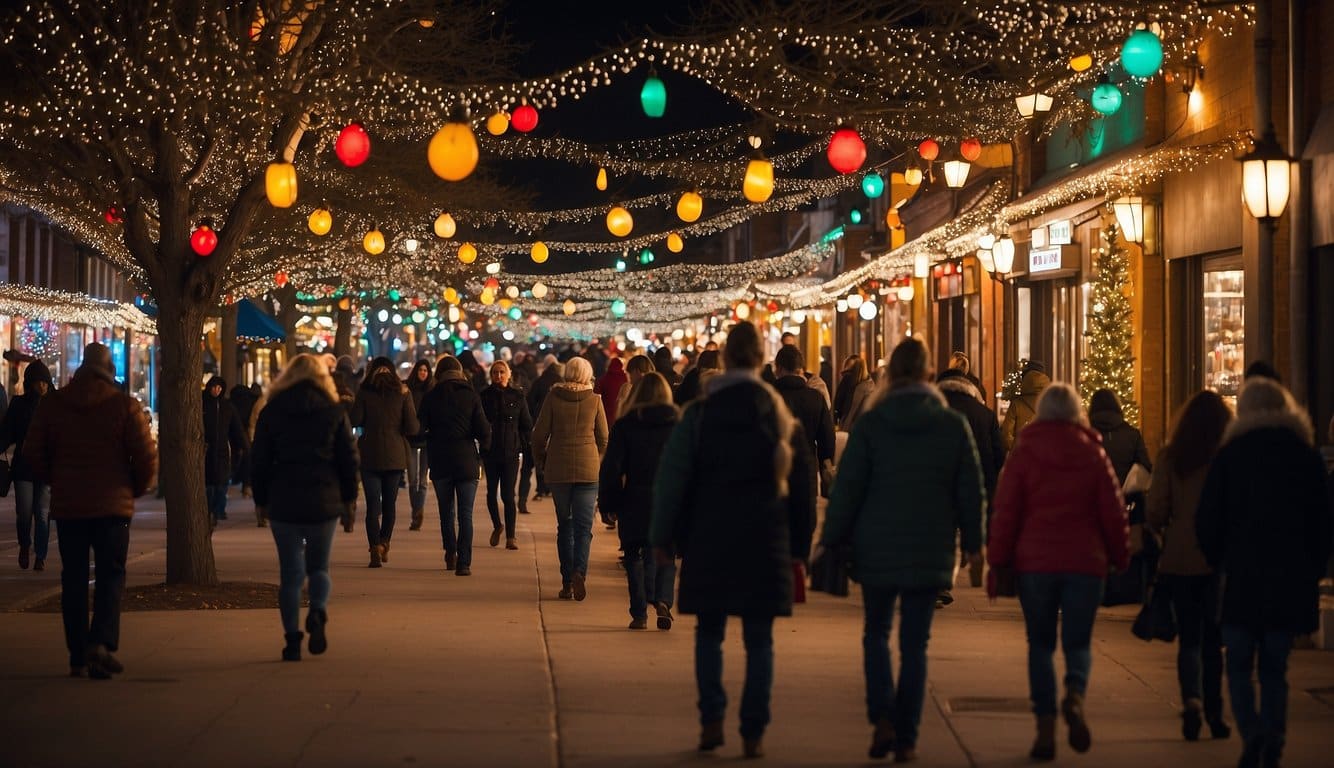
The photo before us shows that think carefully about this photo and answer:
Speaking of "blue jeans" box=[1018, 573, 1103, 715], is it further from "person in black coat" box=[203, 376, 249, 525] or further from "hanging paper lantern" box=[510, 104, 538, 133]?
"person in black coat" box=[203, 376, 249, 525]

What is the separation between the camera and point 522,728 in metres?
8.42

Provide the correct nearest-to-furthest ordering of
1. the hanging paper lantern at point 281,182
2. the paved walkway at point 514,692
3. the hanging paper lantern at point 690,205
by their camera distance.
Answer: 1. the paved walkway at point 514,692
2. the hanging paper lantern at point 281,182
3. the hanging paper lantern at point 690,205

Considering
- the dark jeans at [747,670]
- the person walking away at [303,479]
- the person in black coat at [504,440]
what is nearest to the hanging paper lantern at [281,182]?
the person walking away at [303,479]

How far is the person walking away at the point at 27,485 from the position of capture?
1597 centimetres

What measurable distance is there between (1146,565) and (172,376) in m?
7.60

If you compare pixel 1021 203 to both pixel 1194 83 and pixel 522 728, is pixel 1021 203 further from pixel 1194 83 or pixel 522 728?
pixel 522 728

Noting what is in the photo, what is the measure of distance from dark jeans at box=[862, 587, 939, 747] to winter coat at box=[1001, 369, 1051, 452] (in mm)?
7976

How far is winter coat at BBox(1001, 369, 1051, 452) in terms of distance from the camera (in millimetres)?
15734

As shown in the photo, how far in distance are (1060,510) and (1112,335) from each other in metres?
12.0

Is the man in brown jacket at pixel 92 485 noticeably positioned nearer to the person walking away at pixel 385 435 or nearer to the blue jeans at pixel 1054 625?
the blue jeans at pixel 1054 625

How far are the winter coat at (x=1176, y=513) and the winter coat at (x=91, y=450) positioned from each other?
5.00 metres

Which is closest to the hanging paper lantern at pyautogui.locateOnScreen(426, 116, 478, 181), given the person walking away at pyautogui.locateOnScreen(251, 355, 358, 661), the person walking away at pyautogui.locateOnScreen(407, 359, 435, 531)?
the person walking away at pyautogui.locateOnScreen(251, 355, 358, 661)

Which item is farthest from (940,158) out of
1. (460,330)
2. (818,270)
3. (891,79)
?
(460,330)

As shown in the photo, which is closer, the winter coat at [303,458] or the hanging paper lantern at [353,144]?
the winter coat at [303,458]
